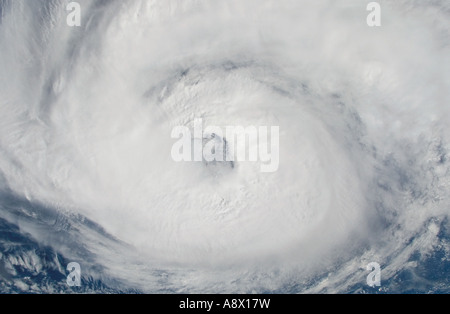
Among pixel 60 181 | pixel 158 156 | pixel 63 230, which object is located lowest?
pixel 63 230

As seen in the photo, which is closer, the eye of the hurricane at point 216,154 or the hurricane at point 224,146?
the hurricane at point 224,146

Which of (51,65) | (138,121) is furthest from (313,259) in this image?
(51,65)

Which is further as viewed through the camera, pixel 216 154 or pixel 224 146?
pixel 216 154

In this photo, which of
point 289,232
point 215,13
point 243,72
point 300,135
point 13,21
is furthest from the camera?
point 289,232

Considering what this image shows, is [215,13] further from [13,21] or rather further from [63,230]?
[63,230]

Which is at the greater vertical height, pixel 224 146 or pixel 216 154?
pixel 224 146

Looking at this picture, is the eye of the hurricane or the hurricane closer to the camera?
the hurricane

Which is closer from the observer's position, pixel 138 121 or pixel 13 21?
pixel 13 21
